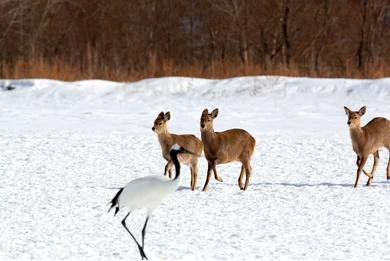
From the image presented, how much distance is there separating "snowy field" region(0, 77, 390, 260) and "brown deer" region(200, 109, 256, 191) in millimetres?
370

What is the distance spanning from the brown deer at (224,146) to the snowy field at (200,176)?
370 mm

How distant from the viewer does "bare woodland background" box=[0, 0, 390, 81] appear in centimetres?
3177

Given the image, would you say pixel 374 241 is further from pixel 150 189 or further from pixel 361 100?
pixel 361 100

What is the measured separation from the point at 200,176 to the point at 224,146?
1598 millimetres

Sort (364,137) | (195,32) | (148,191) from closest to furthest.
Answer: (148,191), (364,137), (195,32)

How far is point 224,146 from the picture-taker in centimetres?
1067

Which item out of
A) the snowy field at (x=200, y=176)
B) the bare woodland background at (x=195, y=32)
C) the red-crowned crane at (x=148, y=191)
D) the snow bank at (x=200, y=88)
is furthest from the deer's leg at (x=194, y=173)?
the bare woodland background at (x=195, y=32)

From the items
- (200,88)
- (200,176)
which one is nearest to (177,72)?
(200,88)

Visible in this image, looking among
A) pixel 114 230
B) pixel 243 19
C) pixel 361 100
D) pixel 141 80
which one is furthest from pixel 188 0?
pixel 114 230

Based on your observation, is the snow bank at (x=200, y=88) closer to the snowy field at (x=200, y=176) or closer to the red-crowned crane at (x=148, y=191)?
the snowy field at (x=200, y=176)

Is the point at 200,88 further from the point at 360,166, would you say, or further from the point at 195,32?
the point at 195,32

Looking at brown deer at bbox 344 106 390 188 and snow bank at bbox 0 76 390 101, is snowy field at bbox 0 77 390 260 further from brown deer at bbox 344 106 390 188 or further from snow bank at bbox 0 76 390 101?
brown deer at bbox 344 106 390 188

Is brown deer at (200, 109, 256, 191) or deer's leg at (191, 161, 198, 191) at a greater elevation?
brown deer at (200, 109, 256, 191)

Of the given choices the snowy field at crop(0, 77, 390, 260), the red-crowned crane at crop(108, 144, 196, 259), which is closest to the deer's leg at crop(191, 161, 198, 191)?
the snowy field at crop(0, 77, 390, 260)
